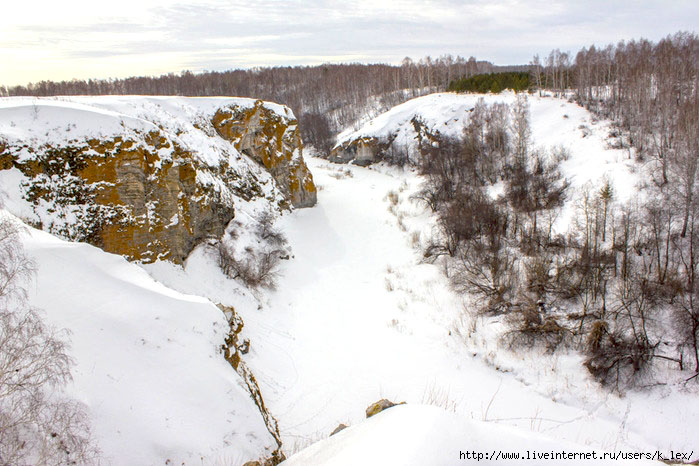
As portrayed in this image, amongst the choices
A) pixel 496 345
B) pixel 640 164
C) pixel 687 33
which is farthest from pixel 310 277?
pixel 687 33

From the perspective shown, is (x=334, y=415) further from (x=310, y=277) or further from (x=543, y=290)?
(x=543, y=290)

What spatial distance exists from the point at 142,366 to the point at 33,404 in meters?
2.58

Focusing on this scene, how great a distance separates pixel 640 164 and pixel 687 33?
49.1 meters

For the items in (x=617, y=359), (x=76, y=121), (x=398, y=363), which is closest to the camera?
(x=617, y=359)

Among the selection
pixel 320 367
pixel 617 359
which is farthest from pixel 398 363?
pixel 617 359

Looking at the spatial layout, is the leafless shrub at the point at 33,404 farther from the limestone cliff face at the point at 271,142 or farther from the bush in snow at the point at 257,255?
the limestone cliff face at the point at 271,142

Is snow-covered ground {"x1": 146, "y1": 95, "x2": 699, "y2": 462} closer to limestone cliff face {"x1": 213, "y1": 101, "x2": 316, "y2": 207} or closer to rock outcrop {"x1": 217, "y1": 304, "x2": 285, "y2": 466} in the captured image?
rock outcrop {"x1": 217, "y1": 304, "x2": 285, "y2": 466}

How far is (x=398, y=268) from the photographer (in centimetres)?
2241

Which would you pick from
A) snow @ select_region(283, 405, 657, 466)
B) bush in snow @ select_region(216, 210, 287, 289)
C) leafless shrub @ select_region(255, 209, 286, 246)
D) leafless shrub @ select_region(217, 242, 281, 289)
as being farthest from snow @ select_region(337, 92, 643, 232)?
snow @ select_region(283, 405, 657, 466)

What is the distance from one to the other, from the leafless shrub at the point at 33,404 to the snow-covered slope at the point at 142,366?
1.56ft

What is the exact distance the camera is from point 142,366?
722 cm

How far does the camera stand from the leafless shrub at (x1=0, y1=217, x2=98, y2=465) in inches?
179

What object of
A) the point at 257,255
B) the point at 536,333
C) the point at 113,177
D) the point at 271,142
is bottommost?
the point at 536,333

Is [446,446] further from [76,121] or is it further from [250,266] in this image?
[76,121]
